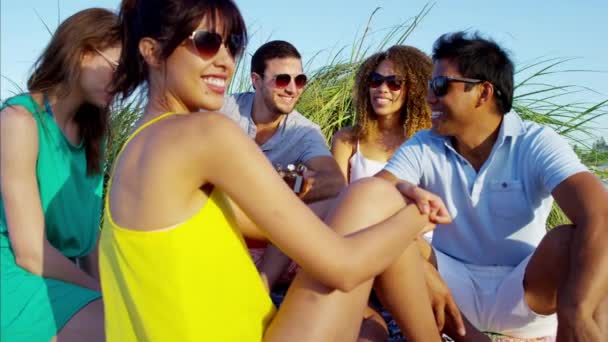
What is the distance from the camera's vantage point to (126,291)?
1.67 metres

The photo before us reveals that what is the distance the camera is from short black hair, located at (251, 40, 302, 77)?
4.76 metres

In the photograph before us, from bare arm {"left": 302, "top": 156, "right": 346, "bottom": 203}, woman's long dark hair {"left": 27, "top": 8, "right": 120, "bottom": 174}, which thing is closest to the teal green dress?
woman's long dark hair {"left": 27, "top": 8, "right": 120, "bottom": 174}

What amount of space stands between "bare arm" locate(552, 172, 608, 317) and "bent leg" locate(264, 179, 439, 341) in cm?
76

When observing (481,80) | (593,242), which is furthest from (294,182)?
(593,242)

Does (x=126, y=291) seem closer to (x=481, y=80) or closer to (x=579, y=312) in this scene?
(x=579, y=312)

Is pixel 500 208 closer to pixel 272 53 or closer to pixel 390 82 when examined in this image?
pixel 390 82

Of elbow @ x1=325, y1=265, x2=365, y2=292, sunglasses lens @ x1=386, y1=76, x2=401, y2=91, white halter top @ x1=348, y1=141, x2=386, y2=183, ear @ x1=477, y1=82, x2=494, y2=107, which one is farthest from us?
sunglasses lens @ x1=386, y1=76, x2=401, y2=91

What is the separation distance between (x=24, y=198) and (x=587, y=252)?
6.86ft

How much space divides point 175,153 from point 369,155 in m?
3.15

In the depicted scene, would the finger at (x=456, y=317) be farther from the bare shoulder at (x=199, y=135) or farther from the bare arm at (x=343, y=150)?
the bare arm at (x=343, y=150)

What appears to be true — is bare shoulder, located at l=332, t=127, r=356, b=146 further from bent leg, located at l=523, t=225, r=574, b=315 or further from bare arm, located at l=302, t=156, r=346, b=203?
bent leg, located at l=523, t=225, r=574, b=315

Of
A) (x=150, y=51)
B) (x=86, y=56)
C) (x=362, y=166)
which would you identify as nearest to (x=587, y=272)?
(x=150, y=51)

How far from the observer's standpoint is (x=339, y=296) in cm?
178

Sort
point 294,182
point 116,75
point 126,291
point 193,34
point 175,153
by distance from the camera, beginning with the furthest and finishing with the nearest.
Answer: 1. point 294,182
2. point 116,75
3. point 193,34
4. point 126,291
5. point 175,153
